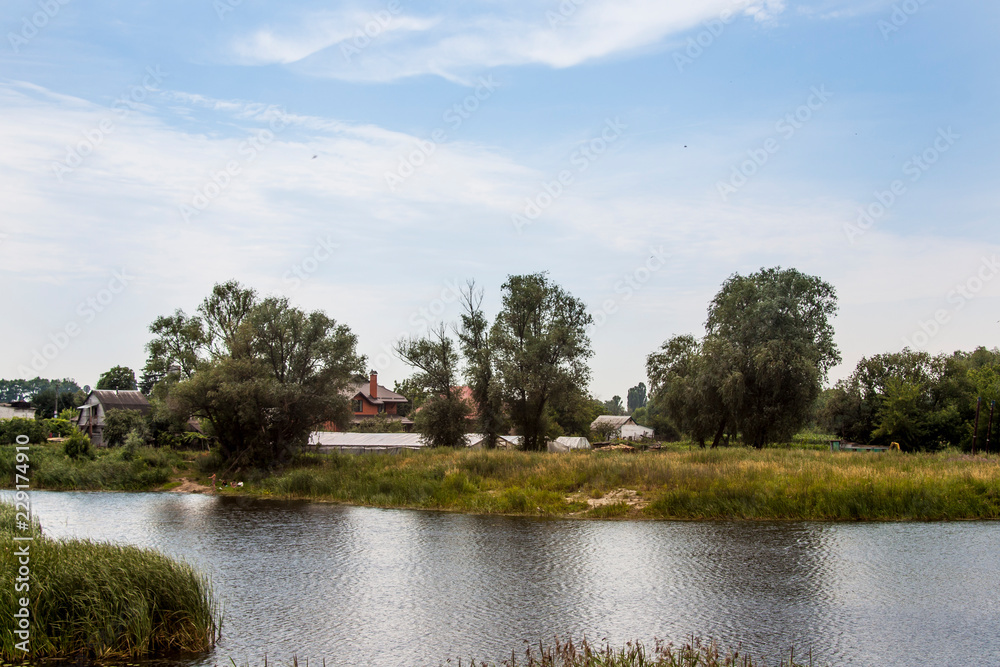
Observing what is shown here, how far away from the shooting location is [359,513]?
4097cm

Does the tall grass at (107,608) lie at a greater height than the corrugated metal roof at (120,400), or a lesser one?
lesser

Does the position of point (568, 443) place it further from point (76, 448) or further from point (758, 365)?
point (76, 448)

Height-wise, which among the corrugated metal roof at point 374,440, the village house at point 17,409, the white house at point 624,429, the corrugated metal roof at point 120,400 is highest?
the corrugated metal roof at point 120,400

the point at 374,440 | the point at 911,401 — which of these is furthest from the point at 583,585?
the point at 911,401

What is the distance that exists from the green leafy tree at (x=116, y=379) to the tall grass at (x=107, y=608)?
131 metres

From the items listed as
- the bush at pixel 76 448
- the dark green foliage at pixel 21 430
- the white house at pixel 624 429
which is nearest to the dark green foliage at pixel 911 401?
the white house at pixel 624 429

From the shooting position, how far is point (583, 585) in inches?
906

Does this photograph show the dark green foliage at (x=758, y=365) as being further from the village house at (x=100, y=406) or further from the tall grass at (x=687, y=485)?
the village house at (x=100, y=406)

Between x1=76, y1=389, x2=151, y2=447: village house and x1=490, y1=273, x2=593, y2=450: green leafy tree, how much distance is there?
50.9 meters

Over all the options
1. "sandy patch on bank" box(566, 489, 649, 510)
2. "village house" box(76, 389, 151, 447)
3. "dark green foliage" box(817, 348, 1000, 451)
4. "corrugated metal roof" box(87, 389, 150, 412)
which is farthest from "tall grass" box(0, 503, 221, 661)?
"corrugated metal roof" box(87, 389, 150, 412)

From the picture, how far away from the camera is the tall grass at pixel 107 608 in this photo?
51.6 ft

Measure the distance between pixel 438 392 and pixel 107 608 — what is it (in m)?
54.9

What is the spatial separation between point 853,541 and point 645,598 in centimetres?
1202

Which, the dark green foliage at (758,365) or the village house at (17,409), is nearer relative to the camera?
the dark green foliage at (758,365)
